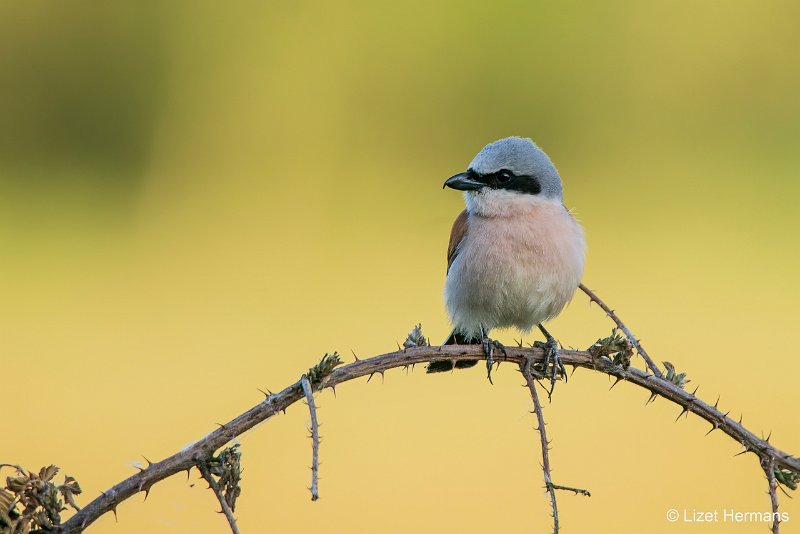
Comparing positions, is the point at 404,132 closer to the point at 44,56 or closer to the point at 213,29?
the point at 213,29

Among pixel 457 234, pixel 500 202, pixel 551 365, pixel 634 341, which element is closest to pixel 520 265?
pixel 500 202

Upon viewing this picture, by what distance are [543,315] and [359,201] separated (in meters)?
6.41

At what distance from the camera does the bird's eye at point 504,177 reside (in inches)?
176

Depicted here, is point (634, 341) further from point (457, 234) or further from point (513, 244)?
point (457, 234)

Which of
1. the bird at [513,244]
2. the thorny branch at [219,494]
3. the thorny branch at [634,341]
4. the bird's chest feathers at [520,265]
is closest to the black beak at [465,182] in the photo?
the bird at [513,244]

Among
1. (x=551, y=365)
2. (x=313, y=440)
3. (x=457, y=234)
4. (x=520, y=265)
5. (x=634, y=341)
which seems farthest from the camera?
(x=457, y=234)

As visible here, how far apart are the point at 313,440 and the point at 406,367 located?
586mm

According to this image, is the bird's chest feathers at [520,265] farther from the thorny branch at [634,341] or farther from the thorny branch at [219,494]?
the thorny branch at [219,494]

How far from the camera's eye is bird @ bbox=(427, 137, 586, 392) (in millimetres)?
4422

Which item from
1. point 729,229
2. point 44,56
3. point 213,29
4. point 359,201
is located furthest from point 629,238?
point 44,56

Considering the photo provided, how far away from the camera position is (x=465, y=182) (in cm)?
446

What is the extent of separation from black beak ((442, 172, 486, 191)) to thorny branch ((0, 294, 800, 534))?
121cm

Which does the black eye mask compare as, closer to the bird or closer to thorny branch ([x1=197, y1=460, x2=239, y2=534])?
the bird

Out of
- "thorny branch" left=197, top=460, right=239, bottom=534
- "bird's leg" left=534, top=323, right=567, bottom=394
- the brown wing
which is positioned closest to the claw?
"bird's leg" left=534, top=323, right=567, bottom=394
